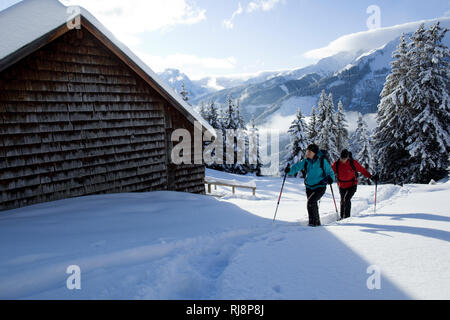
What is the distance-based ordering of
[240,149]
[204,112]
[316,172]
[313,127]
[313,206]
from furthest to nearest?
[204,112]
[240,149]
[313,127]
[313,206]
[316,172]

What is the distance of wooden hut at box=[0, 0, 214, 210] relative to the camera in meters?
5.94

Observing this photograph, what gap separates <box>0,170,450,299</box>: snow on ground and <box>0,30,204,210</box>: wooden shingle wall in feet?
3.32

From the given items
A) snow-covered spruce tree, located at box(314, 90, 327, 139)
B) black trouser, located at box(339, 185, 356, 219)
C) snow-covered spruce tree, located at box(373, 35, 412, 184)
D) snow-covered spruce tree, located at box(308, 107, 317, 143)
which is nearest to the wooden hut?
black trouser, located at box(339, 185, 356, 219)

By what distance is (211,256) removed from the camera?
13.0ft

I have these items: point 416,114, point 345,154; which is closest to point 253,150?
point 416,114

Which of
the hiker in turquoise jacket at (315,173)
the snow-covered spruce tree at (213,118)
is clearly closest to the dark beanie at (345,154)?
the hiker in turquoise jacket at (315,173)

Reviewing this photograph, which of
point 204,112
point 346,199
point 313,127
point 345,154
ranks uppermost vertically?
point 204,112

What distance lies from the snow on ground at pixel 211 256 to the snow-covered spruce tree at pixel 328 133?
83.5 feet

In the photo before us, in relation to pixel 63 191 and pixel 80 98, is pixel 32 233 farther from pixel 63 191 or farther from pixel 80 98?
pixel 80 98

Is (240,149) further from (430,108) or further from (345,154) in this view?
(345,154)

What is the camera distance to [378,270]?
309cm

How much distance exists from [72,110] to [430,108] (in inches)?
848

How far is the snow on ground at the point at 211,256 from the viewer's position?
2.85m
